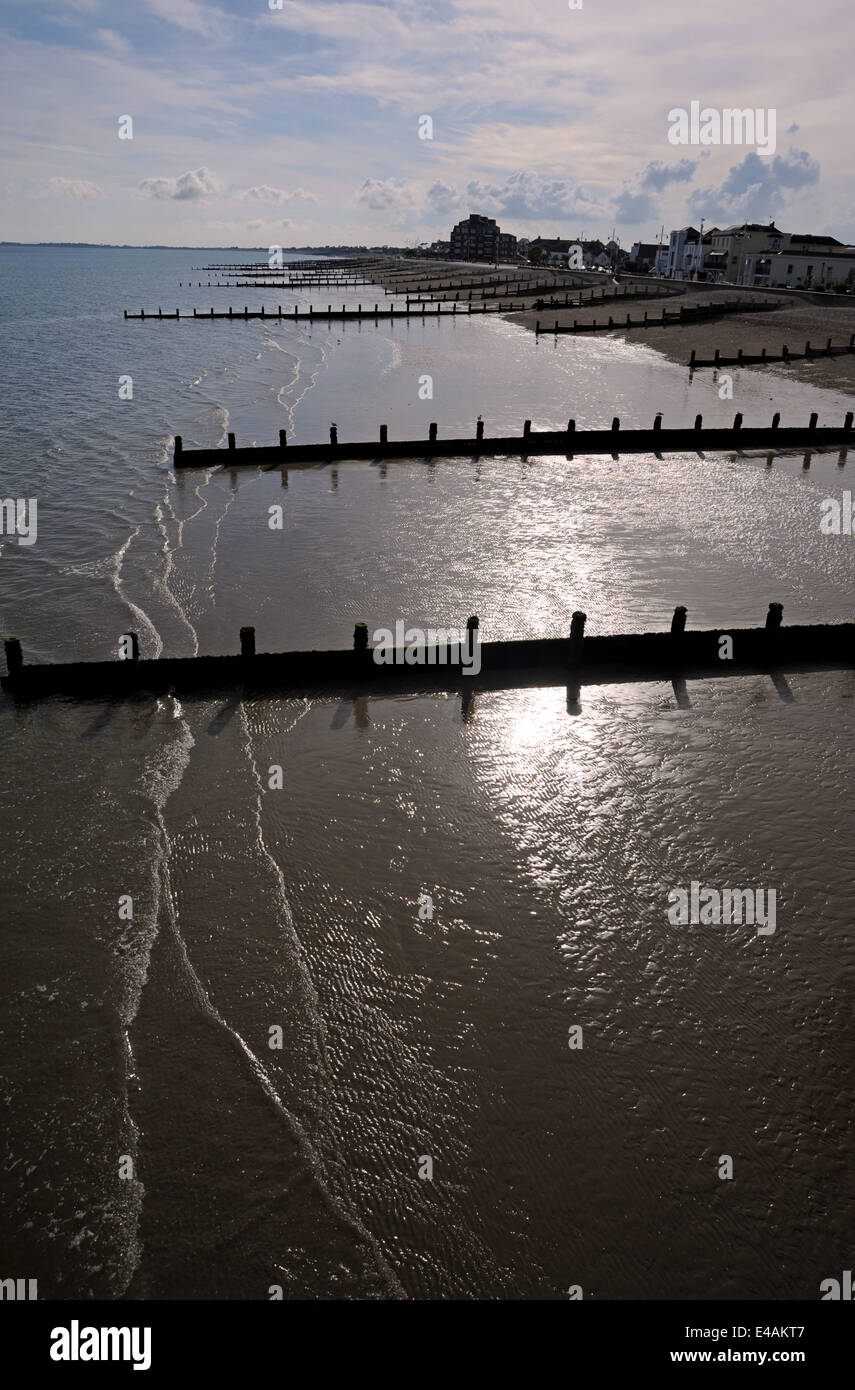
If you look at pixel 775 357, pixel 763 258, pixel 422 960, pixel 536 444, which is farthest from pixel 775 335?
pixel 422 960

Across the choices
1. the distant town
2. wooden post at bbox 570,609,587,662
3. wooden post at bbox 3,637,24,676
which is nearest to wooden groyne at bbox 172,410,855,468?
wooden post at bbox 3,637,24,676

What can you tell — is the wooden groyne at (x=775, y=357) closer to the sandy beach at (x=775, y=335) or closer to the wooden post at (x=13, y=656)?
the sandy beach at (x=775, y=335)

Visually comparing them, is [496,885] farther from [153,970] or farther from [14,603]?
[14,603]

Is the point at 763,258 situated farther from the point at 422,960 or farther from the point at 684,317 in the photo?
the point at 422,960

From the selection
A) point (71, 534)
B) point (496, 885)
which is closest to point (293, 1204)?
point (496, 885)

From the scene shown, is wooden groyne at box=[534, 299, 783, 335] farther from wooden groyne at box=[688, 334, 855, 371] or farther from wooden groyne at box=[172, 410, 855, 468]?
wooden groyne at box=[172, 410, 855, 468]
